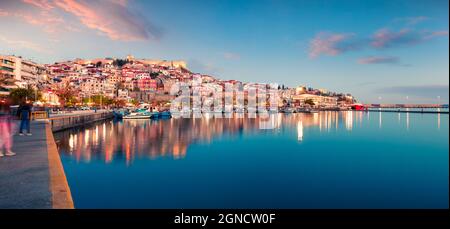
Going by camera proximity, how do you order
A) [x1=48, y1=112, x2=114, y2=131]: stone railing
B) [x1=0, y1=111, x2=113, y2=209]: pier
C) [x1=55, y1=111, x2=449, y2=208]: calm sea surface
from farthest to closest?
[x1=48, y1=112, x2=114, y2=131]: stone railing
[x1=55, y1=111, x2=449, y2=208]: calm sea surface
[x1=0, y1=111, x2=113, y2=209]: pier

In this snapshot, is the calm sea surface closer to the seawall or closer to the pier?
the pier

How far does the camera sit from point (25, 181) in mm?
5570

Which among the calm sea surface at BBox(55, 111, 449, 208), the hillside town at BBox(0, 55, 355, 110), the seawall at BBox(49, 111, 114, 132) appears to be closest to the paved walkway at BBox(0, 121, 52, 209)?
the calm sea surface at BBox(55, 111, 449, 208)

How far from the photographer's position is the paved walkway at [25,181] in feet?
14.7

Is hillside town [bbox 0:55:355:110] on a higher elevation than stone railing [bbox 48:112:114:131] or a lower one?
higher

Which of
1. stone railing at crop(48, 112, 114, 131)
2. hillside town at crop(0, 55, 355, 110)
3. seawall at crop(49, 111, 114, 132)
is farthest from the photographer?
hillside town at crop(0, 55, 355, 110)

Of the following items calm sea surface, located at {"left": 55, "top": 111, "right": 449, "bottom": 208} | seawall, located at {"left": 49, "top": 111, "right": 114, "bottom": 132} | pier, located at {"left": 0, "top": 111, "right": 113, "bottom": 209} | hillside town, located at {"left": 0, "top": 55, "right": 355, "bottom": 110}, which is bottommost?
calm sea surface, located at {"left": 55, "top": 111, "right": 449, "bottom": 208}

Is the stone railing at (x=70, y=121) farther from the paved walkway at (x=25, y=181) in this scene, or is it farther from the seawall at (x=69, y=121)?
the paved walkway at (x=25, y=181)

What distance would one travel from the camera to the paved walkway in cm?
449

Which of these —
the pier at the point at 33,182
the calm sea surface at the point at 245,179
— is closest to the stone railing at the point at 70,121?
the calm sea surface at the point at 245,179

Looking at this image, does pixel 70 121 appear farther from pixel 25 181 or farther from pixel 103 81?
pixel 103 81

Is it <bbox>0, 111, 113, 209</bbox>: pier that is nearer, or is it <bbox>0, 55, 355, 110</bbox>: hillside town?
<bbox>0, 111, 113, 209</bbox>: pier

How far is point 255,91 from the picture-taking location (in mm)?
152125

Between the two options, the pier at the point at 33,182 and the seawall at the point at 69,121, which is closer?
the pier at the point at 33,182
